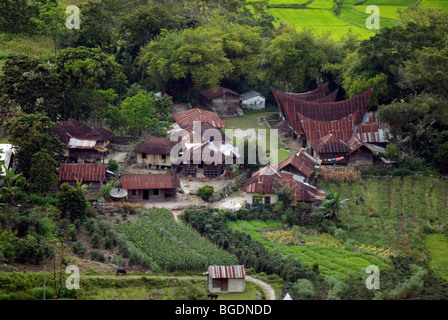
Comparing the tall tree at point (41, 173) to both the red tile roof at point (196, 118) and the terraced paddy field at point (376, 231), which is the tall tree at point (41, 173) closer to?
the terraced paddy field at point (376, 231)

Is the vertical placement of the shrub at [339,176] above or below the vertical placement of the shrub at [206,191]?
above

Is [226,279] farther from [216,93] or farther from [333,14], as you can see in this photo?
[333,14]

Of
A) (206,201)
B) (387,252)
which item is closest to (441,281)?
(387,252)

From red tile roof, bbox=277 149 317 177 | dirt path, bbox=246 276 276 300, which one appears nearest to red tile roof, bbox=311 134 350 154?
red tile roof, bbox=277 149 317 177

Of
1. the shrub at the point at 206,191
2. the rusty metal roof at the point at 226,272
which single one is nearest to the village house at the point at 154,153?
the shrub at the point at 206,191

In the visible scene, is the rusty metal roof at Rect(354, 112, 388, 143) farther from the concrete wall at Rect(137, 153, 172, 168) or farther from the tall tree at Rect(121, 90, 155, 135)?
the tall tree at Rect(121, 90, 155, 135)

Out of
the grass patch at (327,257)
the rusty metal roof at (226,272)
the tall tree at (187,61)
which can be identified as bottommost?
the rusty metal roof at (226,272)
